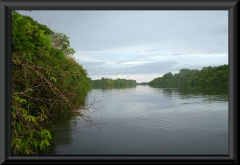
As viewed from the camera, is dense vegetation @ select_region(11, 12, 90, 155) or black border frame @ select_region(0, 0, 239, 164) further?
dense vegetation @ select_region(11, 12, 90, 155)

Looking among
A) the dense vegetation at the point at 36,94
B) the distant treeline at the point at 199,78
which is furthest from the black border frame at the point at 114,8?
the distant treeline at the point at 199,78

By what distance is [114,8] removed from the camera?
143 centimetres

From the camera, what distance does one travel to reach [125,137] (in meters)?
8.85

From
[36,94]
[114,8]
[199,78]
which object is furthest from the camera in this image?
[199,78]

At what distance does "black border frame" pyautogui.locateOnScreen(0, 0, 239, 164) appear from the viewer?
1.33 m

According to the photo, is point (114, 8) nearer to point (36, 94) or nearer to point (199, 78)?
point (36, 94)

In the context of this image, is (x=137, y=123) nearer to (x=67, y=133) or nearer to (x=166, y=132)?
(x=166, y=132)

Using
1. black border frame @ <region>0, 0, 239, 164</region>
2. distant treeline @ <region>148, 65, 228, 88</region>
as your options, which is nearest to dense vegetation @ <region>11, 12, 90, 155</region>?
black border frame @ <region>0, 0, 239, 164</region>

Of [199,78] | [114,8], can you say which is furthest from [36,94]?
[199,78]

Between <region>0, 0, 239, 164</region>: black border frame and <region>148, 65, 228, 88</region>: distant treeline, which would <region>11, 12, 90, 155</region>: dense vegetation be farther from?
<region>148, 65, 228, 88</region>: distant treeline
